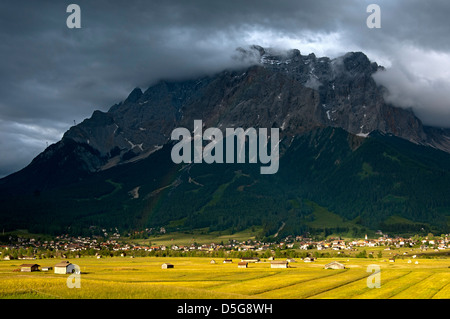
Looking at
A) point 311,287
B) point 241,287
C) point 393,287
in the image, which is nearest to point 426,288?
point 393,287

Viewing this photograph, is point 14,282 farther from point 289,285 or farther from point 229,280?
point 289,285

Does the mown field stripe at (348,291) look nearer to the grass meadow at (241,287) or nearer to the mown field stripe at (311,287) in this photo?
the grass meadow at (241,287)

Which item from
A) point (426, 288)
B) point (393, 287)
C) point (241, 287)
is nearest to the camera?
point (241, 287)

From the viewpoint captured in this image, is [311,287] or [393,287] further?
[393,287]

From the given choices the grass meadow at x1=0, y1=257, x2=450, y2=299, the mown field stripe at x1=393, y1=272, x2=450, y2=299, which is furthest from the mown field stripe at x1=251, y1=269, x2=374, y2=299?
the mown field stripe at x1=393, y1=272, x2=450, y2=299

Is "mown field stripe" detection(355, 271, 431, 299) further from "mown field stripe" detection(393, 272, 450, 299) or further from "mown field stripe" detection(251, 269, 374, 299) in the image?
"mown field stripe" detection(251, 269, 374, 299)

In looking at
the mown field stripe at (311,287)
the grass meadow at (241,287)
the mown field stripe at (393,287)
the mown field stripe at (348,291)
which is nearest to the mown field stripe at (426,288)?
the grass meadow at (241,287)

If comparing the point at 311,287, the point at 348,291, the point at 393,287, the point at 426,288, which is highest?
the point at 348,291

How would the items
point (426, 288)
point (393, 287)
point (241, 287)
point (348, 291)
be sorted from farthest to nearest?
1. point (393, 287)
2. point (426, 288)
3. point (241, 287)
4. point (348, 291)

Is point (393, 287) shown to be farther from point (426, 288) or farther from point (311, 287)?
point (311, 287)

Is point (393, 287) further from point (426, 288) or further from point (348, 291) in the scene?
point (348, 291)

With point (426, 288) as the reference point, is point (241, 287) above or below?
above
